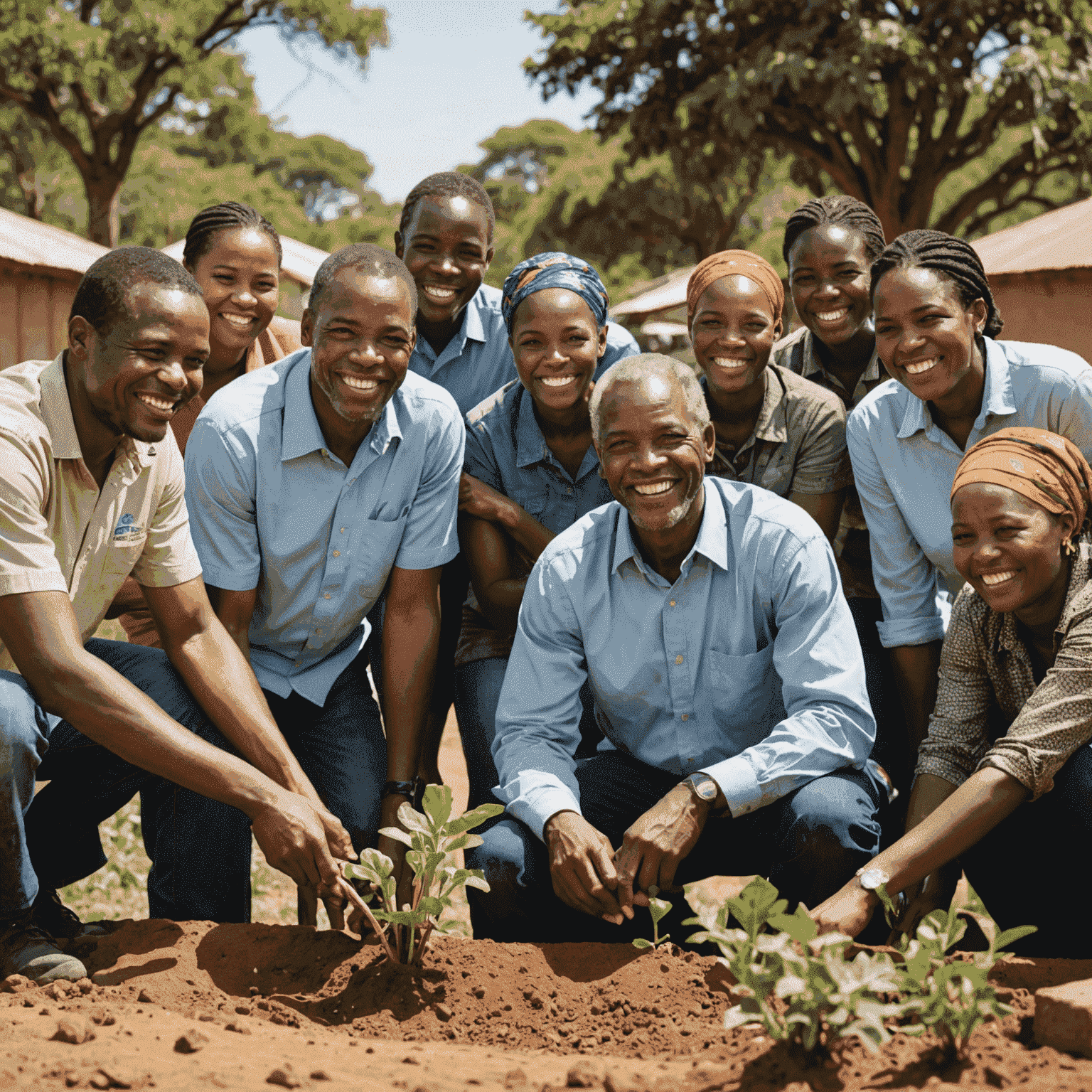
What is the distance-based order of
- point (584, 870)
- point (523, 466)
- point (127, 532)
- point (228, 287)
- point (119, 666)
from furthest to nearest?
1. point (228, 287)
2. point (523, 466)
3. point (119, 666)
4. point (127, 532)
5. point (584, 870)

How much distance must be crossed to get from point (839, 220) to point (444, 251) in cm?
142

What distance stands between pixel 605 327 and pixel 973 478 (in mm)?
1487

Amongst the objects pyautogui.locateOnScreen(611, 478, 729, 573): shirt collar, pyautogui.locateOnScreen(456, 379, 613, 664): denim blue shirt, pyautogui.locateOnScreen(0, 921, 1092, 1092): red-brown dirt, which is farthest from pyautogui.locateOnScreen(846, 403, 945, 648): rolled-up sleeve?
pyautogui.locateOnScreen(0, 921, 1092, 1092): red-brown dirt

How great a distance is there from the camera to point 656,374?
3414 millimetres

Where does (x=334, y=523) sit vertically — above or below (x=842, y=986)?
above

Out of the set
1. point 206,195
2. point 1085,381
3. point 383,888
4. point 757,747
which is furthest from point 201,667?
point 206,195

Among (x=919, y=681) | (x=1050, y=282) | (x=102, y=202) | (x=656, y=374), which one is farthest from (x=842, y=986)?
(x=102, y=202)

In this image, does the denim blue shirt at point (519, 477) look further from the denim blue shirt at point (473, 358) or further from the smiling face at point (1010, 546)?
the smiling face at point (1010, 546)

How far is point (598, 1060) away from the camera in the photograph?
2.51 m

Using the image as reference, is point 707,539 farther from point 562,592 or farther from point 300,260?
point 300,260

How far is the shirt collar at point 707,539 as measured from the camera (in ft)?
11.4

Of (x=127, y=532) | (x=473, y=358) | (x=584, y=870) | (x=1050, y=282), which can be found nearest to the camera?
(x=584, y=870)

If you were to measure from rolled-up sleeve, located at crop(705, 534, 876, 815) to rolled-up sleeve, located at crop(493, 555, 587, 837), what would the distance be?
16.5 inches

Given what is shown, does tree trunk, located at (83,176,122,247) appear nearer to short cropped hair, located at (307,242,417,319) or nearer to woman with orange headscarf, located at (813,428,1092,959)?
short cropped hair, located at (307,242,417,319)
